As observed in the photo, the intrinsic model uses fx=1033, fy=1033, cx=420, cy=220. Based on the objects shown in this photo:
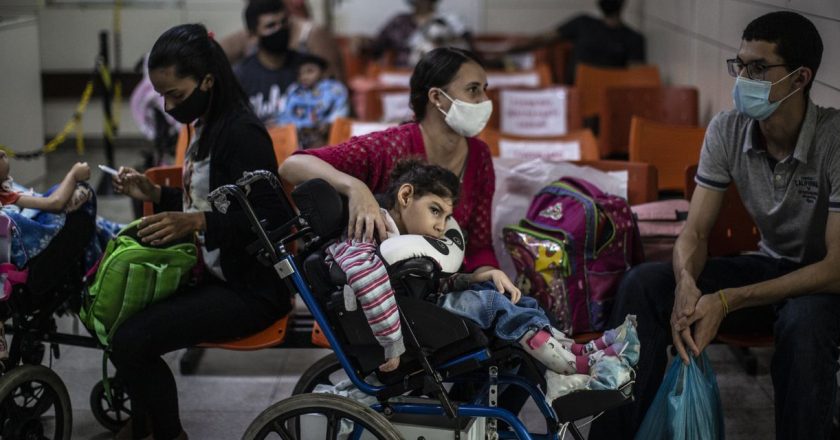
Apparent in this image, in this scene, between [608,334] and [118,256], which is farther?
[118,256]

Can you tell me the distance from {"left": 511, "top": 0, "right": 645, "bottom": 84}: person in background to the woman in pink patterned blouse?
4.75 meters

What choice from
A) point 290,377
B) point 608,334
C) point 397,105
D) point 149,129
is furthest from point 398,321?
point 149,129

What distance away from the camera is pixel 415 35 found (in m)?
8.34

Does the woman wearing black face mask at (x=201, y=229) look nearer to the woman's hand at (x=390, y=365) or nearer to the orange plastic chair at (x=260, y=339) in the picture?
the orange plastic chair at (x=260, y=339)

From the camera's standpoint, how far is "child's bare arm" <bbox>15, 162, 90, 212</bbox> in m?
3.08

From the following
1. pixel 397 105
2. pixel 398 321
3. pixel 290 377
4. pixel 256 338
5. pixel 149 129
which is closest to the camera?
pixel 398 321

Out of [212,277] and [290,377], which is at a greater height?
[212,277]

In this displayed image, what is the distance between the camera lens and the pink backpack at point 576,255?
10.7ft

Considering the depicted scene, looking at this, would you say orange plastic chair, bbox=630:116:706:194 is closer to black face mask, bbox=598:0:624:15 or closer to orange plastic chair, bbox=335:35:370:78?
black face mask, bbox=598:0:624:15

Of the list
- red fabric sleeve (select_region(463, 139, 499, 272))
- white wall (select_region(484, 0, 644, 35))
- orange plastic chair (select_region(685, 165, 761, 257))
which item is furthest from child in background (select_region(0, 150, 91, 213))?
white wall (select_region(484, 0, 644, 35))

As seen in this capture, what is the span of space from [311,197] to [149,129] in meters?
3.66

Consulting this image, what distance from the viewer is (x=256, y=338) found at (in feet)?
10.7

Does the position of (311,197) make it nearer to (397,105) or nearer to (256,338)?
(256,338)

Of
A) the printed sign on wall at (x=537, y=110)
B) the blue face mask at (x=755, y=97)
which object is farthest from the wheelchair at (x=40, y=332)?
the printed sign on wall at (x=537, y=110)
